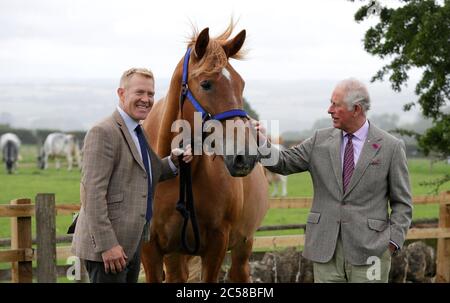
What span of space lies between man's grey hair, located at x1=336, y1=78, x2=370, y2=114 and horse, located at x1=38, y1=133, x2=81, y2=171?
2634cm

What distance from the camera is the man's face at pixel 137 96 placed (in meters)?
3.55

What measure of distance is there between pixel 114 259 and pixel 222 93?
1.34 meters

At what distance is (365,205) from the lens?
3.90 metres

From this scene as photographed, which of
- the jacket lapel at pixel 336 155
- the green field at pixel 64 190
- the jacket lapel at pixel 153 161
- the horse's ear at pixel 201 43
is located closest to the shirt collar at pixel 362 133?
the jacket lapel at pixel 336 155

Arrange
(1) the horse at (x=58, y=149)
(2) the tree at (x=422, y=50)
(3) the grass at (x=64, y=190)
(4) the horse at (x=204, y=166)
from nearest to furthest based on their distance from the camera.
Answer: (4) the horse at (x=204, y=166) < (2) the tree at (x=422, y=50) < (3) the grass at (x=64, y=190) < (1) the horse at (x=58, y=149)

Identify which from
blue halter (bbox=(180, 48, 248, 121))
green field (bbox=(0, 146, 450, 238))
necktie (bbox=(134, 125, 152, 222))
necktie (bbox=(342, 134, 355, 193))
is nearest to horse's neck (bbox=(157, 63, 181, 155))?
blue halter (bbox=(180, 48, 248, 121))

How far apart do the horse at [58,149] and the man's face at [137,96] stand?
26.3 metres

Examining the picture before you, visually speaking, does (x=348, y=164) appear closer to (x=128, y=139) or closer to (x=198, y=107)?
(x=198, y=107)

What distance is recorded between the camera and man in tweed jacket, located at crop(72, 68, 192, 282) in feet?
10.9

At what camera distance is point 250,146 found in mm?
3840

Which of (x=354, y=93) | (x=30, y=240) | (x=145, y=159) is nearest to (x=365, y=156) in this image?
(x=354, y=93)

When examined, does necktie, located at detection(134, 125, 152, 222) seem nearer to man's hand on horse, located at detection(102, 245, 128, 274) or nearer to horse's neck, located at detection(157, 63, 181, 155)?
man's hand on horse, located at detection(102, 245, 128, 274)

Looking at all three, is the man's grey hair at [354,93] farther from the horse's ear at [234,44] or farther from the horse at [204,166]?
the horse's ear at [234,44]
